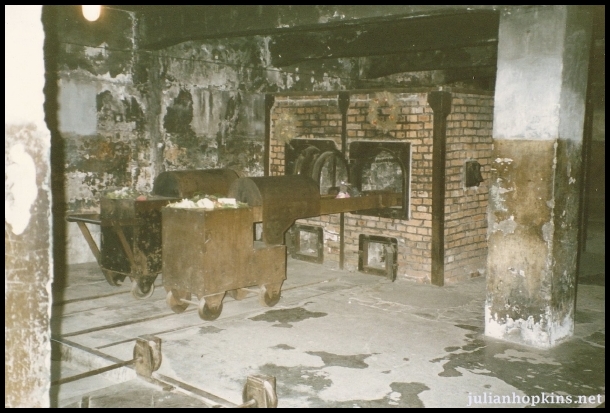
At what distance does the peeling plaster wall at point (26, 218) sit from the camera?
8.27 feet

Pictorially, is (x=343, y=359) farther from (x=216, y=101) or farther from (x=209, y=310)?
(x=216, y=101)

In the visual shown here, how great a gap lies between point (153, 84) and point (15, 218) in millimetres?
6037

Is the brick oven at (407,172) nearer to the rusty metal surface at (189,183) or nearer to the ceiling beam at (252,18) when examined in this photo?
the rusty metal surface at (189,183)

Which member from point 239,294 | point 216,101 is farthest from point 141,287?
point 216,101

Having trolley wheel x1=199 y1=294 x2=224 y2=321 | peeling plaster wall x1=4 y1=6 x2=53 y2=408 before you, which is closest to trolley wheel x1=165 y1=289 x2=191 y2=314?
trolley wheel x1=199 y1=294 x2=224 y2=321

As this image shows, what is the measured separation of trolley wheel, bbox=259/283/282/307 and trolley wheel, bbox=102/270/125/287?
5.96 feet

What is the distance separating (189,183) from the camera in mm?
6801

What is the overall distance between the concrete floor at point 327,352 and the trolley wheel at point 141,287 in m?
0.11

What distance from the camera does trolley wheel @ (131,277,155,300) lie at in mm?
6352

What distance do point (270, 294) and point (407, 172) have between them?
2.40 m

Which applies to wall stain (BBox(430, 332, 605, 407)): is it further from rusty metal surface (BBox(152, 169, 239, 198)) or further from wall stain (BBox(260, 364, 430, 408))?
rusty metal surface (BBox(152, 169, 239, 198))

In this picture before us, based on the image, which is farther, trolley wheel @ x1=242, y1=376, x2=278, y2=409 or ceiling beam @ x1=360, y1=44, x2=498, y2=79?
ceiling beam @ x1=360, y1=44, x2=498, y2=79

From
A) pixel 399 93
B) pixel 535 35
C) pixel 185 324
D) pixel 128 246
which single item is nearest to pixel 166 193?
pixel 128 246

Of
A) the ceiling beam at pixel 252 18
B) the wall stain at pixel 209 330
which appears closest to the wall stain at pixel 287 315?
the wall stain at pixel 209 330
